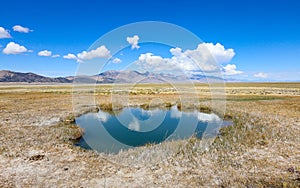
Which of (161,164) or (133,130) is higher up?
(161,164)

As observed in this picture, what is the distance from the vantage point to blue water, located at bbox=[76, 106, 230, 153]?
50.8 feet

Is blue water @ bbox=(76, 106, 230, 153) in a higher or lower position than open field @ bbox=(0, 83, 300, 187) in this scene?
lower

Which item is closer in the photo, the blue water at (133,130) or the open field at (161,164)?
the open field at (161,164)

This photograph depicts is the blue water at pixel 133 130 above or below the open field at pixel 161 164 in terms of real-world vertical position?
below

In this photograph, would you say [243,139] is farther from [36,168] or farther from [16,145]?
[16,145]

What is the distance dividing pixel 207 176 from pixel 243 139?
20.3 feet

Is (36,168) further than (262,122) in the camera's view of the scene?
No

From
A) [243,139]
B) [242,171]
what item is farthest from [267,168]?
[243,139]

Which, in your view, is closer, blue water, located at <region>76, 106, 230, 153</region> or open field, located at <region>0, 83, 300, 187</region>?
open field, located at <region>0, 83, 300, 187</region>

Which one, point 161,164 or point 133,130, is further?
point 133,130

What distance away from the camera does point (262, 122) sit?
1908cm

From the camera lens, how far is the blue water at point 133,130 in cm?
1547

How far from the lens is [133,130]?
1983 cm

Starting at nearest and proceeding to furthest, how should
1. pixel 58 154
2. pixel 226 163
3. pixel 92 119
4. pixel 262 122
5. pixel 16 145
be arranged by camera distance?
1. pixel 226 163
2. pixel 58 154
3. pixel 16 145
4. pixel 262 122
5. pixel 92 119
